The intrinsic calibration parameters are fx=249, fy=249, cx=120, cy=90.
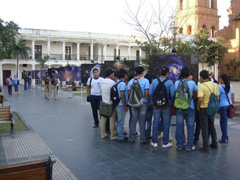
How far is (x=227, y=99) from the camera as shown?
5844mm

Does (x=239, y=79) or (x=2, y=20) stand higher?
(x=2, y=20)

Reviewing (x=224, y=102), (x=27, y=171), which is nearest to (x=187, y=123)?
(x=224, y=102)

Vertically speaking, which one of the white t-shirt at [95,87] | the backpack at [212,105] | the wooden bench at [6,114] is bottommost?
the wooden bench at [6,114]

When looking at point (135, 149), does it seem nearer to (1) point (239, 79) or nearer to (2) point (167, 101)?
(2) point (167, 101)

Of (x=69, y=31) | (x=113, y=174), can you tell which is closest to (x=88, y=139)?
(x=113, y=174)

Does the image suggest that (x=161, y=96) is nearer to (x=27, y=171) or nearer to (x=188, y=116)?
(x=188, y=116)

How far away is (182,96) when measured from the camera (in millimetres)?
5070

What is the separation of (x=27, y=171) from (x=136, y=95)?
3.38 m

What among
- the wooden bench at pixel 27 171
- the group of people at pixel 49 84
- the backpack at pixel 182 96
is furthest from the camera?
the group of people at pixel 49 84

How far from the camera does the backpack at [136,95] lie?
549 cm

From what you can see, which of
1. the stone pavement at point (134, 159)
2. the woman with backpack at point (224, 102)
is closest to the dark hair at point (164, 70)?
the woman with backpack at point (224, 102)

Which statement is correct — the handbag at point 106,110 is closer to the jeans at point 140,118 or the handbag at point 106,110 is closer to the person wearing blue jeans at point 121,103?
the person wearing blue jeans at point 121,103

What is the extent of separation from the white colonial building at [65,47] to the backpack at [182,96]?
34.0 metres

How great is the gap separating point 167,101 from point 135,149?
4.14ft
